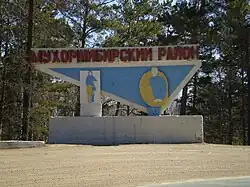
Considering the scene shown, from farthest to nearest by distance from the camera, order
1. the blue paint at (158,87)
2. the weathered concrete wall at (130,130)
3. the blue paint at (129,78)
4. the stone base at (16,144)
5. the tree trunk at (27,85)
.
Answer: the tree trunk at (27,85) → the blue paint at (129,78) → the blue paint at (158,87) → the weathered concrete wall at (130,130) → the stone base at (16,144)

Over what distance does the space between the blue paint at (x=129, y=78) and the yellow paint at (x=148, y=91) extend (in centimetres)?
18

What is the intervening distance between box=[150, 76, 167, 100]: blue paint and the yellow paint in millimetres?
151

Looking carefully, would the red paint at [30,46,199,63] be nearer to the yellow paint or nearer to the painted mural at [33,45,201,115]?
the painted mural at [33,45,201,115]

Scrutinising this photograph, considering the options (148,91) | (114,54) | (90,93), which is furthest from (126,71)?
(90,93)

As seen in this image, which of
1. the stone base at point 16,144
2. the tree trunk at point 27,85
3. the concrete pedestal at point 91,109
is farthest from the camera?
the tree trunk at point 27,85

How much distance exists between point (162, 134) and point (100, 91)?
378cm

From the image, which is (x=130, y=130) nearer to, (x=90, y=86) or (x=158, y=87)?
(x=158, y=87)

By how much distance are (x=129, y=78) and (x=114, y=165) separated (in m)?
10.5

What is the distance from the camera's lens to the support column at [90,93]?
950 inches

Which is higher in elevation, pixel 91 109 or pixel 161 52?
pixel 161 52

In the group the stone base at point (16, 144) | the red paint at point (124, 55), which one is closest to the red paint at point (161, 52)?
the red paint at point (124, 55)

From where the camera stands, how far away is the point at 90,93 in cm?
2430

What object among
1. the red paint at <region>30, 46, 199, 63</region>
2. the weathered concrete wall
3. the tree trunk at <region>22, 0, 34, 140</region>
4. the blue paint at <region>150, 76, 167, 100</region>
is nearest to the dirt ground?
the weathered concrete wall

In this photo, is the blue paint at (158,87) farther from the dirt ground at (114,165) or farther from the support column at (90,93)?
the dirt ground at (114,165)
